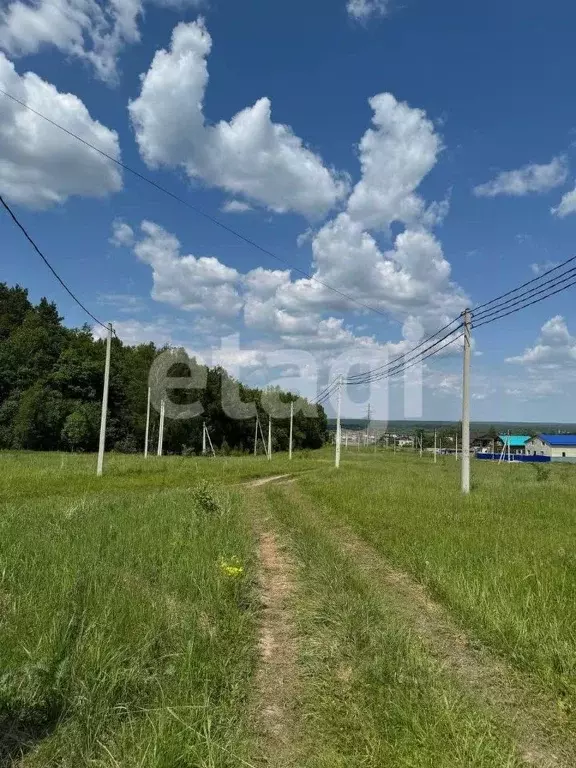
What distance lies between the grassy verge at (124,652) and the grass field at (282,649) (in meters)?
0.01

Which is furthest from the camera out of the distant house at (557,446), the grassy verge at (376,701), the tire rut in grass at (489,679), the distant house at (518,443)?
the distant house at (518,443)

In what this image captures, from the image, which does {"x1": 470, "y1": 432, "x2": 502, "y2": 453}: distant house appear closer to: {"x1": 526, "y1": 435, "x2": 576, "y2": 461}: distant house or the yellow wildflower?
{"x1": 526, "y1": 435, "x2": 576, "y2": 461}: distant house

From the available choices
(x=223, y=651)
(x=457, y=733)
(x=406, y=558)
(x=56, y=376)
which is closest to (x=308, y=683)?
(x=223, y=651)

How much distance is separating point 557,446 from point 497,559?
9818 centimetres

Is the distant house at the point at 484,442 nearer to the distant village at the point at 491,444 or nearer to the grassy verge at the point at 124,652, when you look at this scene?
the distant village at the point at 491,444

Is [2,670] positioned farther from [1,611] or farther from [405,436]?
[405,436]

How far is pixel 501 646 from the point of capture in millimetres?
4199

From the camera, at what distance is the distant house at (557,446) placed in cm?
9175

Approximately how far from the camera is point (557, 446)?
9288 centimetres

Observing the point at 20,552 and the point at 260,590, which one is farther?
the point at 20,552

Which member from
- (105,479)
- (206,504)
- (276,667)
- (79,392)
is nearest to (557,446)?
(79,392)

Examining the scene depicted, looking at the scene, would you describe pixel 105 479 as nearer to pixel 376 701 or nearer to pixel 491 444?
pixel 376 701

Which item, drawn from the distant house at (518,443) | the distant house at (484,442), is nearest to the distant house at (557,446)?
the distant house at (518,443)

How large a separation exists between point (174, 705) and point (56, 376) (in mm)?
46353
